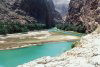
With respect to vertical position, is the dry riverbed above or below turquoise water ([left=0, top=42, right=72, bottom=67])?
below

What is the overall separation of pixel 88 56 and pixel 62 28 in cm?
17046

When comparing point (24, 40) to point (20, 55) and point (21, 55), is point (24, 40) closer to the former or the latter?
point (20, 55)

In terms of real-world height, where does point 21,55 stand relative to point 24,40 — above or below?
above

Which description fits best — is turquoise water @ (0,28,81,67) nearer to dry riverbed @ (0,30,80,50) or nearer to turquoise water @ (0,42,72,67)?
turquoise water @ (0,42,72,67)

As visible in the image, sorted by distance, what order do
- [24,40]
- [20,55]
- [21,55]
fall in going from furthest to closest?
[24,40]
[20,55]
[21,55]

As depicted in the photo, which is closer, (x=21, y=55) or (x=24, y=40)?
(x=21, y=55)

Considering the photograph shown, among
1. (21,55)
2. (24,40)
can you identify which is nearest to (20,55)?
(21,55)

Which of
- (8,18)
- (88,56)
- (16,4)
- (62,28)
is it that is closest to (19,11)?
(16,4)

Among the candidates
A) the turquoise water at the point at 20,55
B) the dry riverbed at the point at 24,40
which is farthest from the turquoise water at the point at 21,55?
the dry riverbed at the point at 24,40

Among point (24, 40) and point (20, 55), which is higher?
point (20, 55)

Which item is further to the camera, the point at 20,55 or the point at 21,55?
the point at 20,55

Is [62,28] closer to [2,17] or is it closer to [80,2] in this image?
[80,2]

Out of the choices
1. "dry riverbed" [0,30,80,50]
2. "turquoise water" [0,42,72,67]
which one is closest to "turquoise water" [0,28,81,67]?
"turquoise water" [0,42,72,67]

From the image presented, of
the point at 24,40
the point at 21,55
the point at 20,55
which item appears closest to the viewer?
the point at 21,55
